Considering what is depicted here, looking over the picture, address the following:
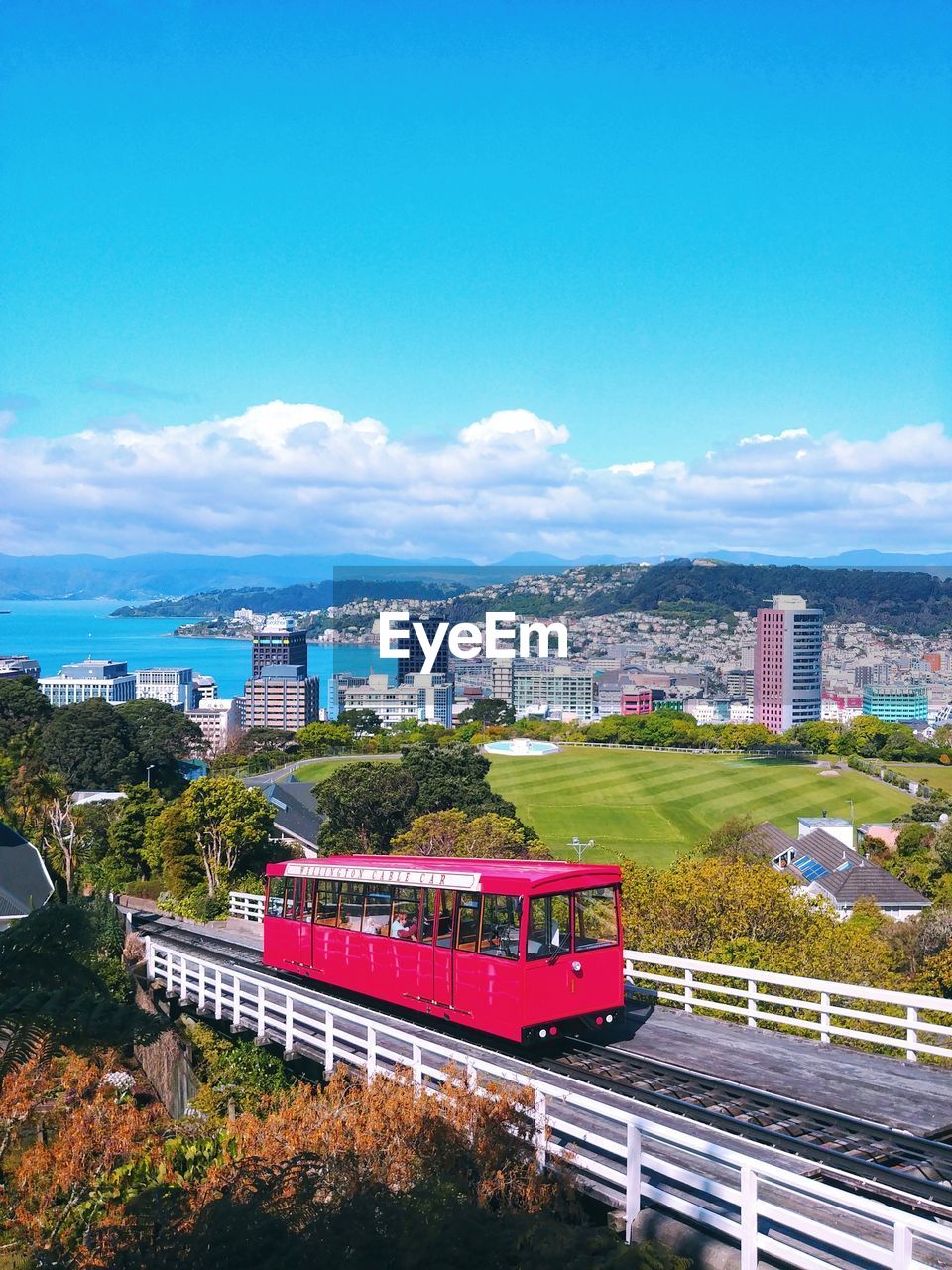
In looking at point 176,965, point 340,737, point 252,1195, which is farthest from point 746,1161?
point 340,737

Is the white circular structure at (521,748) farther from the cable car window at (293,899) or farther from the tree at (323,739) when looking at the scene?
the cable car window at (293,899)

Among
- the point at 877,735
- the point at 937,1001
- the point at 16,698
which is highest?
the point at 937,1001

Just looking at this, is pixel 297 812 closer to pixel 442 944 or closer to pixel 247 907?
pixel 247 907

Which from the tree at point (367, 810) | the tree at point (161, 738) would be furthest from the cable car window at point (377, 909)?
the tree at point (161, 738)

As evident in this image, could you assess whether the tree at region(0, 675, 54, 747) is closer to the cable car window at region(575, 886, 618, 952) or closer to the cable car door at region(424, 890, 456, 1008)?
the cable car door at region(424, 890, 456, 1008)

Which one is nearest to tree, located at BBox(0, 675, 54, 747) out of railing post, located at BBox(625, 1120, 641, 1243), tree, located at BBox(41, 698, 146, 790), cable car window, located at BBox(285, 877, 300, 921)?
tree, located at BBox(41, 698, 146, 790)

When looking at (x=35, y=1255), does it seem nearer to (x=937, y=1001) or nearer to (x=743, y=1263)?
(x=743, y=1263)
